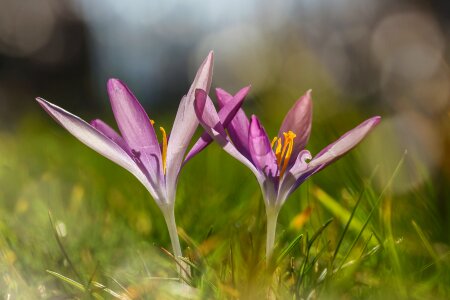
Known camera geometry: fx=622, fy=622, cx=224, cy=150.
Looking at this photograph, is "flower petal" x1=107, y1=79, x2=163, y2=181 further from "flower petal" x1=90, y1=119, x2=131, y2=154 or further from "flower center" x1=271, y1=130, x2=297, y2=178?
"flower center" x1=271, y1=130, x2=297, y2=178

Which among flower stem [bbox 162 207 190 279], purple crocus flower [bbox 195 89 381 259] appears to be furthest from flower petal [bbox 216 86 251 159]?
flower stem [bbox 162 207 190 279]

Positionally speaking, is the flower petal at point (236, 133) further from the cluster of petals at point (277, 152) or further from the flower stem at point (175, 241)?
the flower stem at point (175, 241)

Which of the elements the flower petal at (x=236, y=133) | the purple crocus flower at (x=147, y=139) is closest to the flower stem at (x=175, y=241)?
the purple crocus flower at (x=147, y=139)

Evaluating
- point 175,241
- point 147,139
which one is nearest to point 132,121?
point 147,139

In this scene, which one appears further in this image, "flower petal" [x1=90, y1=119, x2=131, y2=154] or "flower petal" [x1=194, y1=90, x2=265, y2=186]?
"flower petal" [x1=90, y1=119, x2=131, y2=154]

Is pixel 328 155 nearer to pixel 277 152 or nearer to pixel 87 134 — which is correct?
pixel 277 152
